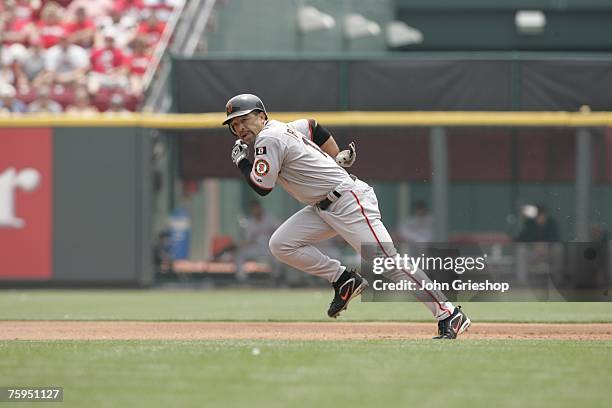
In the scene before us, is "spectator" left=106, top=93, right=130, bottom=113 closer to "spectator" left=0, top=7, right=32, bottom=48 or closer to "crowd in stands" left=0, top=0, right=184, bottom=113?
"crowd in stands" left=0, top=0, right=184, bottom=113

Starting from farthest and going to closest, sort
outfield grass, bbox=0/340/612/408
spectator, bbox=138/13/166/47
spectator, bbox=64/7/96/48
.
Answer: spectator, bbox=138/13/166/47 < spectator, bbox=64/7/96/48 < outfield grass, bbox=0/340/612/408

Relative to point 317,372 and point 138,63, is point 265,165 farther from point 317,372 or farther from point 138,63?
point 138,63

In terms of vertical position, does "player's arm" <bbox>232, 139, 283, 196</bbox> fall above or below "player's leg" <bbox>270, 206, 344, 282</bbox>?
above

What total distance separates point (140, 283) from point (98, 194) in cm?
139

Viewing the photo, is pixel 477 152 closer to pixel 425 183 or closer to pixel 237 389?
pixel 425 183

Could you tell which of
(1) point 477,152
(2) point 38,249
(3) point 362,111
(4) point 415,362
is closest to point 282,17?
(3) point 362,111

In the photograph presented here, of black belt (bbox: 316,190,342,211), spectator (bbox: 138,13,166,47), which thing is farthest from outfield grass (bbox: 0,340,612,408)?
spectator (bbox: 138,13,166,47)

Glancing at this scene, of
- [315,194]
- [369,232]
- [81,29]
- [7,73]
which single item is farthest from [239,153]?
[81,29]

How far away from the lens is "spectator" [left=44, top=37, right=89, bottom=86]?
52.3 feet

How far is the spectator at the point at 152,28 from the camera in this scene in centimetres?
1714

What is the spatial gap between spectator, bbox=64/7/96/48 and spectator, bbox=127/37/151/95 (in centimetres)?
69

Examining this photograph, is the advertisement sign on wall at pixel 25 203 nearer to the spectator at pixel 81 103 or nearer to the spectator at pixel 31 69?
the spectator at pixel 81 103

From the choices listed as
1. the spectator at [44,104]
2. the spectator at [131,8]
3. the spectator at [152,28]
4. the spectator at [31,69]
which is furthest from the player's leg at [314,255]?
the spectator at [131,8]

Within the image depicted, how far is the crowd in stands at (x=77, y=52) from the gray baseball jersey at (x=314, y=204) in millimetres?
8234
